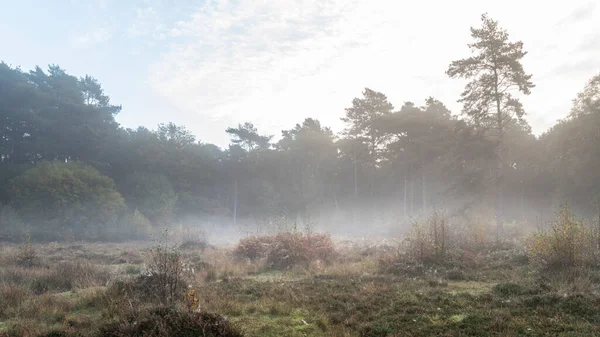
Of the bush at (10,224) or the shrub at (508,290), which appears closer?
the shrub at (508,290)

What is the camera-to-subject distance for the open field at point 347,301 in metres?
5.63

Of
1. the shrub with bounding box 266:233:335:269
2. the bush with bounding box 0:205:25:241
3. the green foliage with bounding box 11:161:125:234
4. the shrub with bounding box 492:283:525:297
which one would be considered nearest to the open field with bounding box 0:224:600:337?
the shrub with bounding box 492:283:525:297

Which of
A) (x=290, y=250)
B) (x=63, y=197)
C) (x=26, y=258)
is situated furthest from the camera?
(x=63, y=197)

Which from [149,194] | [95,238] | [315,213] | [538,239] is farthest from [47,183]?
[538,239]

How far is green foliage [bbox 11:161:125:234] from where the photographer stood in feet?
103

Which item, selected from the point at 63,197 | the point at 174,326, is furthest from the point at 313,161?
the point at 174,326

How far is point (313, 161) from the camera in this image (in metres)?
53.9

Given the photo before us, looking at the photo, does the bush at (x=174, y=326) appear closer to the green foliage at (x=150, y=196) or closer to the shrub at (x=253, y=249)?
the shrub at (x=253, y=249)

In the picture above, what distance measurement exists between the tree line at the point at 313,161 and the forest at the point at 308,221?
0.57 ft

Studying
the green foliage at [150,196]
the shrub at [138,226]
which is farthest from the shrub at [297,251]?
the green foliage at [150,196]

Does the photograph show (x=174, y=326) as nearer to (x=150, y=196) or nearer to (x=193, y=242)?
(x=193, y=242)

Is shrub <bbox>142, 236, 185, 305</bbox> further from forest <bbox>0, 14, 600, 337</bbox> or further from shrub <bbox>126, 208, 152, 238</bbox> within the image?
shrub <bbox>126, 208, 152, 238</bbox>

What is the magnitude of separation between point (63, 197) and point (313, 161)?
31131 millimetres

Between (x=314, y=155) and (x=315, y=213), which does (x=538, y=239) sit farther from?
(x=314, y=155)
